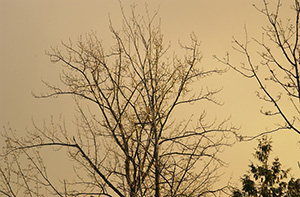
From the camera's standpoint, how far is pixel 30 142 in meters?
12.5

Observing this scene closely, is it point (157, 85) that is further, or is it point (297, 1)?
point (157, 85)

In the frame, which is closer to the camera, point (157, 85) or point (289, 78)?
point (289, 78)

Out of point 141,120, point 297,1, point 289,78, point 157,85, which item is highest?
point 157,85

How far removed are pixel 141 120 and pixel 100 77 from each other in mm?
1844

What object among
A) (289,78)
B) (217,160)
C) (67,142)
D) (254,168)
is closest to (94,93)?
(67,142)

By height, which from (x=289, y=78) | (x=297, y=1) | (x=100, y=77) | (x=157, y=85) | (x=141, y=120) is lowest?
(x=289, y=78)

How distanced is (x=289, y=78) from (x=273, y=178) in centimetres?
1138

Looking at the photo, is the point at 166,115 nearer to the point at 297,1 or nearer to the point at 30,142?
the point at 30,142

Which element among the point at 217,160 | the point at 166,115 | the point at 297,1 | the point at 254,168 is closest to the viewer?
the point at 297,1

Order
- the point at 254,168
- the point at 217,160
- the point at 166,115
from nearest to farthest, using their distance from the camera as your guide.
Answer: the point at 217,160 → the point at 166,115 → the point at 254,168

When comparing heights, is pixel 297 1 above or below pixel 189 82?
below

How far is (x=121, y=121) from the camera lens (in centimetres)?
1265

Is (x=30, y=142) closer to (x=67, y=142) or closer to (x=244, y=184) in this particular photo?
(x=67, y=142)

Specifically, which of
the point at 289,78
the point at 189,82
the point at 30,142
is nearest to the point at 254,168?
the point at 189,82
